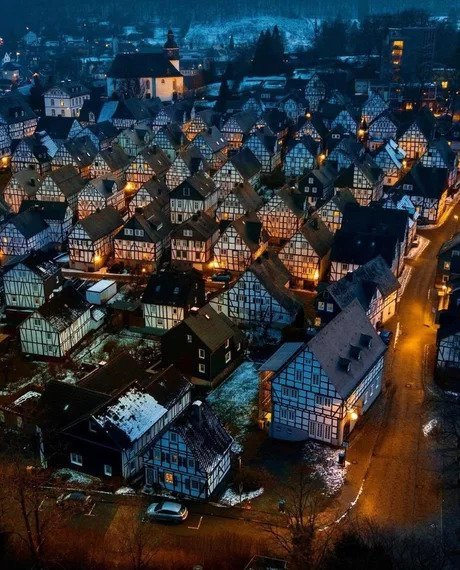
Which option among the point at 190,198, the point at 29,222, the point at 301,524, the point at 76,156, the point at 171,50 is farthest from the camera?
the point at 171,50

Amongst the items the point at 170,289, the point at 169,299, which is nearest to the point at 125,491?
the point at 169,299

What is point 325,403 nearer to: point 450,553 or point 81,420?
point 450,553

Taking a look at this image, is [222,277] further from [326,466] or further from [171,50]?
[171,50]

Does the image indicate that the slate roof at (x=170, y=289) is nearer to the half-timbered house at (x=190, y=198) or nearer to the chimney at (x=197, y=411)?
the chimney at (x=197, y=411)

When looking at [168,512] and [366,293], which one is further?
[366,293]

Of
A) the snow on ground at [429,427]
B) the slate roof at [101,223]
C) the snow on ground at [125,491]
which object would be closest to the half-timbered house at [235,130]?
the slate roof at [101,223]

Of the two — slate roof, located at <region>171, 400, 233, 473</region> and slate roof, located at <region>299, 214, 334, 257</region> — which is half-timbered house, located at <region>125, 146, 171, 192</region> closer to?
slate roof, located at <region>299, 214, 334, 257</region>

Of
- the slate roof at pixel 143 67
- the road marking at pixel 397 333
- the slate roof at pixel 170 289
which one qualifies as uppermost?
the slate roof at pixel 143 67
